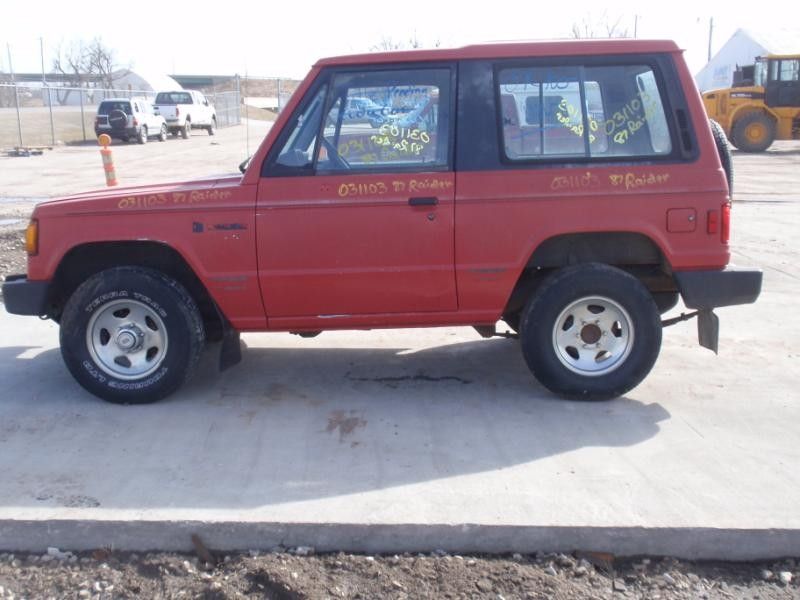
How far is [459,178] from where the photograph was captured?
211 inches

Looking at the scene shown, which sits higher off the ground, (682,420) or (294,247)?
(294,247)

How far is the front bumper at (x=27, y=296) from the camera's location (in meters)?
5.61

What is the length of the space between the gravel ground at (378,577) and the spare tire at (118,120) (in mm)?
33294

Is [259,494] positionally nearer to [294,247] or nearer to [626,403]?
[294,247]

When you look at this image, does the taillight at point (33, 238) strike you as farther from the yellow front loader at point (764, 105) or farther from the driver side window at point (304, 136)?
the yellow front loader at point (764, 105)

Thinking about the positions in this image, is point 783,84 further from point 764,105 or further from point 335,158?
point 335,158

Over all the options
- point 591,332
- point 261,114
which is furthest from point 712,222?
point 261,114

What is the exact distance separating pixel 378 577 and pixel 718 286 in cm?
284

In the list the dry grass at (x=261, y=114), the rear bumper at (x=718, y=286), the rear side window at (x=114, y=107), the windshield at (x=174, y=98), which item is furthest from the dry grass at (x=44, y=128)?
the rear bumper at (x=718, y=286)

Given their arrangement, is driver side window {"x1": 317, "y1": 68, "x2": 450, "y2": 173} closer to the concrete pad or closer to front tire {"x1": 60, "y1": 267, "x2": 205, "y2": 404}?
front tire {"x1": 60, "y1": 267, "x2": 205, "y2": 404}

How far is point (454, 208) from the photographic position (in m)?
5.34

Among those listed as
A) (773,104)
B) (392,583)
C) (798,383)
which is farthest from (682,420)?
(773,104)

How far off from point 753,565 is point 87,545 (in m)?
2.91

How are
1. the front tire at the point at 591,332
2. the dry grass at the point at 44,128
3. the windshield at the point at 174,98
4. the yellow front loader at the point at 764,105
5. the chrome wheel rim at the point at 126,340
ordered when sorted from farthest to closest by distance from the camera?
the windshield at the point at 174,98
the dry grass at the point at 44,128
the yellow front loader at the point at 764,105
the chrome wheel rim at the point at 126,340
the front tire at the point at 591,332
